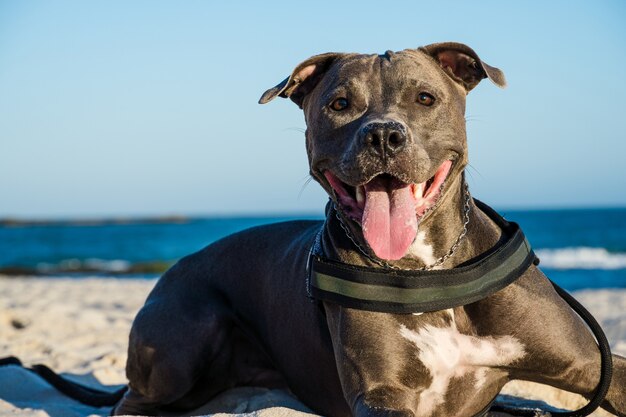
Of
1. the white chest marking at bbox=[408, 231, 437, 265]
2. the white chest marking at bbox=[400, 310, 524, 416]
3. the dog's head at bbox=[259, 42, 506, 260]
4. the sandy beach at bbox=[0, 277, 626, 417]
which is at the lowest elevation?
the sandy beach at bbox=[0, 277, 626, 417]

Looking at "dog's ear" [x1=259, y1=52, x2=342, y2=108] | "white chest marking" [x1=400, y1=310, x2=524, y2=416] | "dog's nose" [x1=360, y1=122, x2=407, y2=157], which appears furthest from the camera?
"dog's ear" [x1=259, y1=52, x2=342, y2=108]

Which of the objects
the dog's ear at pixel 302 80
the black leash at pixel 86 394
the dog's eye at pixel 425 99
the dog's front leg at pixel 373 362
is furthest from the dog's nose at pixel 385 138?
the black leash at pixel 86 394

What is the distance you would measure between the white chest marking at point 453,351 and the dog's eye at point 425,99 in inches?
38.1

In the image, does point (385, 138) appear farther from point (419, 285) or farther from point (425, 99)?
point (419, 285)

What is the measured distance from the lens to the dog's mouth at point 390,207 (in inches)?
137

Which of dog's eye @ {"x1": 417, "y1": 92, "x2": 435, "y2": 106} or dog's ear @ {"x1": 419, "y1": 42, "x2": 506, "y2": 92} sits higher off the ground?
dog's ear @ {"x1": 419, "y1": 42, "x2": 506, "y2": 92}

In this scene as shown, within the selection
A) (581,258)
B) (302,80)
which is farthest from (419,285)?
(581,258)

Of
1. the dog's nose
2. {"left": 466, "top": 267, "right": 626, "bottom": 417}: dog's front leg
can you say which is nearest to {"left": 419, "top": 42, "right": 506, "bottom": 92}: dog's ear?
the dog's nose

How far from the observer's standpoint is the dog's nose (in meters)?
3.37

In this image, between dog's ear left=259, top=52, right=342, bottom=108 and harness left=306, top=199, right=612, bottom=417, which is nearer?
harness left=306, top=199, right=612, bottom=417

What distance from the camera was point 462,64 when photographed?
156 inches

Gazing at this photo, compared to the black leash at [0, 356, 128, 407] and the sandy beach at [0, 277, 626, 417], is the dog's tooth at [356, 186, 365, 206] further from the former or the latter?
the black leash at [0, 356, 128, 407]

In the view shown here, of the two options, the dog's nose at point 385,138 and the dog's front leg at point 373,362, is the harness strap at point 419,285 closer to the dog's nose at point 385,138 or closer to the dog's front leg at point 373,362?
the dog's front leg at point 373,362

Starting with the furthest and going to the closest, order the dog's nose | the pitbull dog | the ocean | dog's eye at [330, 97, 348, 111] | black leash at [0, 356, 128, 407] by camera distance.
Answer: the ocean
black leash at [0, 356, 128, 407]
dog's eye at [330, 97, 348, 111]
the pitbull dog
the dog's nose
